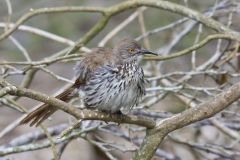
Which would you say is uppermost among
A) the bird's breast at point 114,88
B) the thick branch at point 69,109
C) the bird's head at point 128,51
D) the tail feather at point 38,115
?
the bird's head at point 128,51

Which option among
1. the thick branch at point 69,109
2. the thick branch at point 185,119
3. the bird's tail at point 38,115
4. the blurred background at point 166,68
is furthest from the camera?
the blurred background at point 166,68

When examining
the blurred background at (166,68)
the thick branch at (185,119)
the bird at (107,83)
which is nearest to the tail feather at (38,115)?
the bird at (107,83)

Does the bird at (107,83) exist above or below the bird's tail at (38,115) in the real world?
above

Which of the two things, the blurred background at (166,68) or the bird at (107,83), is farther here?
the blurred background at (166,68)

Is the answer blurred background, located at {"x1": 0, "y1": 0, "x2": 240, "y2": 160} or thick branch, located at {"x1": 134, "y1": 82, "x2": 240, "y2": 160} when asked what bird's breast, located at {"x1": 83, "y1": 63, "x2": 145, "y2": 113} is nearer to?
thick branch, located at {"x1": 134, "y1": 82, "x2": 240, "y2": 160}

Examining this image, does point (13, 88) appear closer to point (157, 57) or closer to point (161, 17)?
point (157, 57)

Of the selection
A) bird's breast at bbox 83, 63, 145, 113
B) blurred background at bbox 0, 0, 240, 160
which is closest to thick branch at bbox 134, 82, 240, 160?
bird's breast at bbox 83, 63, 145, 113

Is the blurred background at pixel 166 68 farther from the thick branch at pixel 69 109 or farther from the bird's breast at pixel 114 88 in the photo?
the thick branch at pixel 69 109
